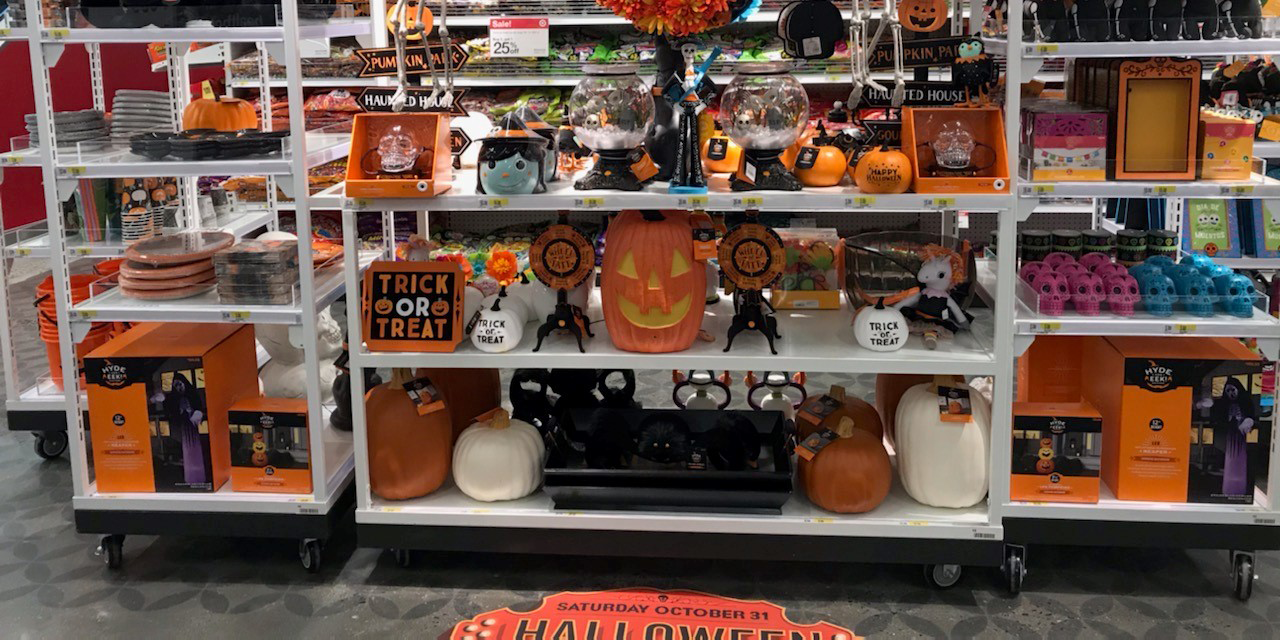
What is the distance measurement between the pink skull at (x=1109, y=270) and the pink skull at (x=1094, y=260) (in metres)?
0.01

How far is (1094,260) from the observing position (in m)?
3.43

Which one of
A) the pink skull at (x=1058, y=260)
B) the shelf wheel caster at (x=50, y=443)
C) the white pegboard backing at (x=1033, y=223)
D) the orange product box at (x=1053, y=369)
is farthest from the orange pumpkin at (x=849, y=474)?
the white pegboard backing at (x=1033, y=223)

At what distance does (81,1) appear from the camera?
3312 mm

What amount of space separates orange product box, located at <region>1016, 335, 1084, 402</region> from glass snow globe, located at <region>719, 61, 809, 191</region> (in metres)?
1.02

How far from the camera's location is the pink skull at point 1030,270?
3.36 metres

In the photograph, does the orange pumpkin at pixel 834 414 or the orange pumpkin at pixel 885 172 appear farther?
the orange pumpkin at pixel 834 414

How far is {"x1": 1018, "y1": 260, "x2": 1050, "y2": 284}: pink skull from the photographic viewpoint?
336cm

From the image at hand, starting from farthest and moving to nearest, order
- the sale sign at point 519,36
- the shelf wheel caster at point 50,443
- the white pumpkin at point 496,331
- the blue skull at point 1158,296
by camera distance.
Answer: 1. the sale sign at point 519,36
2. the shelf wheel caster at point 50,443
3. the white pumpkin at point 496,331
4. the blue skull at point 1158,296

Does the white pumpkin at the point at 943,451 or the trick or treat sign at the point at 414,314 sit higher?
the trick or treat sign at the point at 414,314

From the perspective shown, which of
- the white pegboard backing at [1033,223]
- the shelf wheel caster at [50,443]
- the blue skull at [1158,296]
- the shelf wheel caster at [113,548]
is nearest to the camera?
the blue skull at [1158,296]

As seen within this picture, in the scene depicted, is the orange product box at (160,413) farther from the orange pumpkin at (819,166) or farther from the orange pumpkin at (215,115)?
the orange pumpkin at (819,166)

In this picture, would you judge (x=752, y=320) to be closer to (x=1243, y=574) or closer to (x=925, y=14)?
(x=925, y=14)

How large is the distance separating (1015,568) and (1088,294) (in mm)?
791

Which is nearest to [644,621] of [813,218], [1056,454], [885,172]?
[1056,454]
